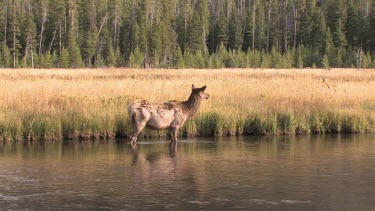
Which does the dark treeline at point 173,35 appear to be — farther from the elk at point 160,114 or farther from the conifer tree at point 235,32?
the elk at point 160,114

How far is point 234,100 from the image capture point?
1945cm

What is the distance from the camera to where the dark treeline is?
80688 millimetres

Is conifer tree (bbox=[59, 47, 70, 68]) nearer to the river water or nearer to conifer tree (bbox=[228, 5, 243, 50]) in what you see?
conifer tree (bbox=[228, 5, 243, 50])

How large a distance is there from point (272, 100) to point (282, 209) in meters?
11.6

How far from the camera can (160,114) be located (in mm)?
14242

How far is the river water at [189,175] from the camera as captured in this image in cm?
848

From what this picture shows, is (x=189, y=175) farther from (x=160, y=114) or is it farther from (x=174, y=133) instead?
(x=174, y=133)

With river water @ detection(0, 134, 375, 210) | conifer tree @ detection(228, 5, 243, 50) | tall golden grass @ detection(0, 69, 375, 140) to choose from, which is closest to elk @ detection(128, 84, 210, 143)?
river water @ detection(0, 134, 375, 210)

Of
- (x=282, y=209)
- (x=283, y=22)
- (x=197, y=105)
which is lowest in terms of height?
(x=282, y=209)

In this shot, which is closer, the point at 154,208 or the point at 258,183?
the point at 154,208

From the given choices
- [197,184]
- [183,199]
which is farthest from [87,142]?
[183,199]

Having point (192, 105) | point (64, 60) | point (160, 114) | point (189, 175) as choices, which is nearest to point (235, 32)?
point (64, 60)

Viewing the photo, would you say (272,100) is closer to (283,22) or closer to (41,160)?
(41,160)

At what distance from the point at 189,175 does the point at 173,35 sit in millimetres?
84464
